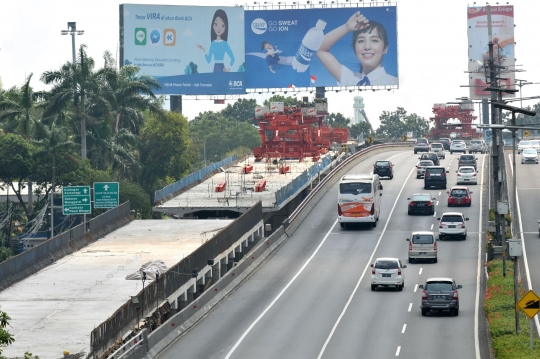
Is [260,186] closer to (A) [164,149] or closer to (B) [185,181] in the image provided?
(B) [185,181]

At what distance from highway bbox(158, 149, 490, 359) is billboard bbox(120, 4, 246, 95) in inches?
2428

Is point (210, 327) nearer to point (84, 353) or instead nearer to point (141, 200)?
point (84, 353)

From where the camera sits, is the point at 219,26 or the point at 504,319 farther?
the point at 219,26

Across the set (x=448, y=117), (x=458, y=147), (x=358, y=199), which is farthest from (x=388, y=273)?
(x=448, y=117)

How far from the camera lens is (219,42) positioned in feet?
456

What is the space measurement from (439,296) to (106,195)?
103 ft

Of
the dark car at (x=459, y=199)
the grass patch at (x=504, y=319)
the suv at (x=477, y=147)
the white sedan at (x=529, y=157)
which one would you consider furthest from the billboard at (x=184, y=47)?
the grass patch at (x=504, y=319)

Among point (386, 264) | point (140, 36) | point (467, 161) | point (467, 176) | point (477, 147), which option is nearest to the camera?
point (386, 264)

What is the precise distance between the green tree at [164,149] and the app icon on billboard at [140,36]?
1770 cm

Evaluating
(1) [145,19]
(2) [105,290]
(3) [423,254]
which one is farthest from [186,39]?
(2) [105,290]

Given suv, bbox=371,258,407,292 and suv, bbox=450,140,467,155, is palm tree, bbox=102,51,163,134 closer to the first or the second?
suv, bbox=450,140,467,155

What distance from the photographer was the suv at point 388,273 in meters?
54.9

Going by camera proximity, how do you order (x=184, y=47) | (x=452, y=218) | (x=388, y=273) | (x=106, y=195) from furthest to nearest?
(x=184, y=47) < (x=106, y=195) < (x=452, y=218) < (x=388, y=273)

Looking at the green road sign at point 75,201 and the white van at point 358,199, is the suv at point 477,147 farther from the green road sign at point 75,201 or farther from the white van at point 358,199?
the green road sign at point 75,201
